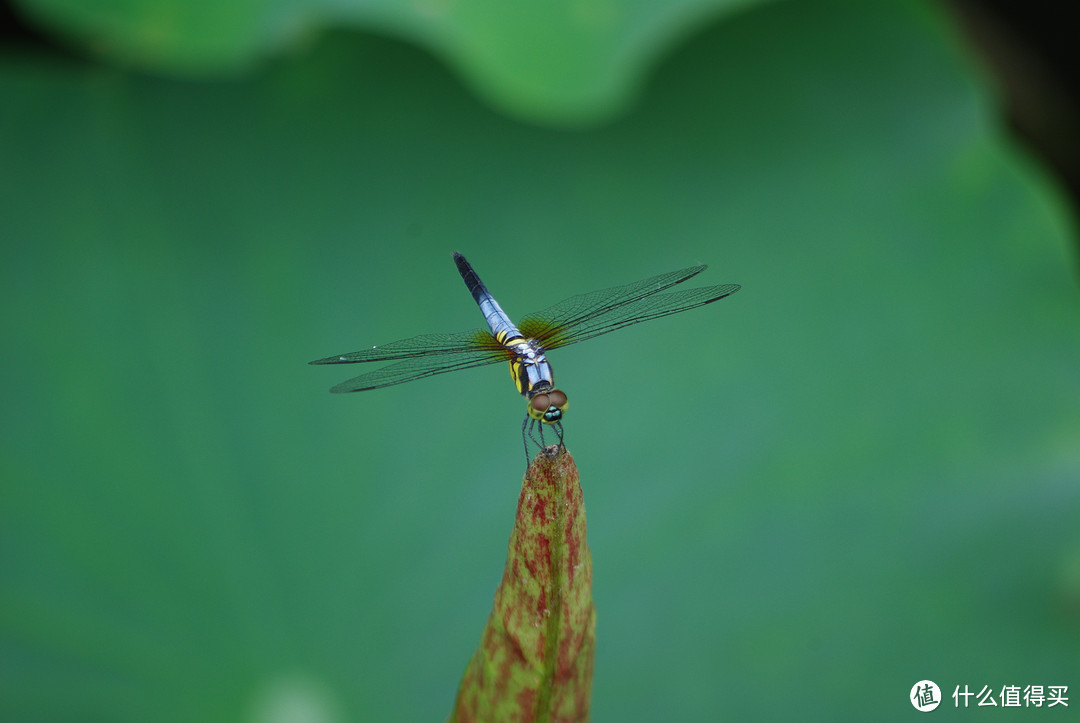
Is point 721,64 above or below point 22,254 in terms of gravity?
above

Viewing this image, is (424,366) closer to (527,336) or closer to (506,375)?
(527,336)

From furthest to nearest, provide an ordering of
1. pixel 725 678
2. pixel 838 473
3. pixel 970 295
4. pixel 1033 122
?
pixel 1033 122 → pixel 970 295 → pixel 838 473 → pixel 725 678

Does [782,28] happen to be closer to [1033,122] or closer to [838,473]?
[838,473]

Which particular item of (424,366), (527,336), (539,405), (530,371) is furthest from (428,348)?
(539,405)

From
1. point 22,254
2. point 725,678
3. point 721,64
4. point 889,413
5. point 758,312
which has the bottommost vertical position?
point 725,678

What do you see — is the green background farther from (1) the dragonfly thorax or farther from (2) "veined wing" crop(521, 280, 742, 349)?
(1) the dragonfly thorax

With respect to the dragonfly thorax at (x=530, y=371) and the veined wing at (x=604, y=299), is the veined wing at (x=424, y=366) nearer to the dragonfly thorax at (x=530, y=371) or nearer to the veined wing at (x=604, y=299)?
the dragonfly thorax at (x=530, y=371)

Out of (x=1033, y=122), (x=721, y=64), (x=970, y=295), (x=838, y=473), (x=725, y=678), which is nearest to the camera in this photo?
(x=725, y=678)

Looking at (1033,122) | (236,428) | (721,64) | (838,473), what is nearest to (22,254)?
(236,428)
